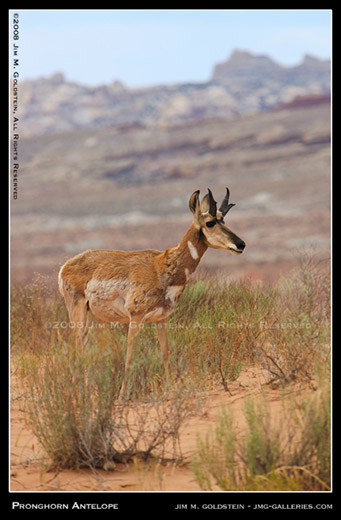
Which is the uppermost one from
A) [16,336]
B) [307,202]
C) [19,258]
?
[307,202]

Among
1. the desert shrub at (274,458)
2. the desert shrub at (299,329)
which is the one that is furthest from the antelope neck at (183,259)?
the desert shrub at (274,458)

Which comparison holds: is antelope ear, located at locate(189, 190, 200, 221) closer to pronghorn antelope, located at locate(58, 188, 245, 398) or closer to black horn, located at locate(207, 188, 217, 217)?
pronghorn antelope, located at locate(58, 188, 245, 398)

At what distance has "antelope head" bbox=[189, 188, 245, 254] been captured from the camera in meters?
7.62

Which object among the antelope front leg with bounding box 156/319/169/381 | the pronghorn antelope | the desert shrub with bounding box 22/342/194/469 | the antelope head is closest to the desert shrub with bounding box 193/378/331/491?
the desert shrub with bounding box 22/342/194/469

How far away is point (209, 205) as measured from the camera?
7.81 m

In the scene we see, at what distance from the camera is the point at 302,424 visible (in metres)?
5.86

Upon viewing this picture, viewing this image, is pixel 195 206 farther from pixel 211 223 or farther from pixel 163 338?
pixel 163 338

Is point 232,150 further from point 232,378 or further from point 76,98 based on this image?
point 232,378

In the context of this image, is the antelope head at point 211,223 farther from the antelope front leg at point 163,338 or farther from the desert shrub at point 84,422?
the desert shrub at point 84,422

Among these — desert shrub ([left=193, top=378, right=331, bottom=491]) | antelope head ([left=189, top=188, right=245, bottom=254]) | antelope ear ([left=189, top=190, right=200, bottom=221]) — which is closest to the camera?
desert shrub ([left=193, top=378, right=331, bottom=491])

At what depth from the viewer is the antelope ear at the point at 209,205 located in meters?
7.71

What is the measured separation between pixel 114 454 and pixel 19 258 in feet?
223

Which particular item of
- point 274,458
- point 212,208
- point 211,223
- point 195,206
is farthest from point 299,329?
point 274,458
